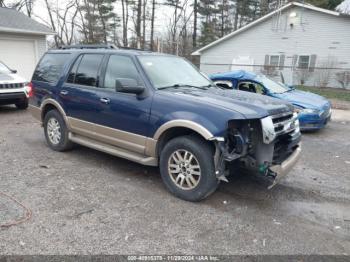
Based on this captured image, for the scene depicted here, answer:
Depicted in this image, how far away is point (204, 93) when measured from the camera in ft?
14.1

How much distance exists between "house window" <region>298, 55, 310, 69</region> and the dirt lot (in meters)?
16.3

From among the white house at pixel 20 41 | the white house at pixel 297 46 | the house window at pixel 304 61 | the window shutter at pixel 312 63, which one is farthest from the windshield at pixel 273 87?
the house window at pixel 304 61

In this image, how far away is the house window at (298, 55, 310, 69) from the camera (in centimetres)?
2008

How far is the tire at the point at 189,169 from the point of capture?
371cm

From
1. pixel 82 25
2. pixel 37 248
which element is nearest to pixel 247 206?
A: pixel 37 248

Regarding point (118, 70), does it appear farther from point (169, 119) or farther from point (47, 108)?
point (47, 108)

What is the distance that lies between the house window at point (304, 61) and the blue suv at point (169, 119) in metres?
17.2

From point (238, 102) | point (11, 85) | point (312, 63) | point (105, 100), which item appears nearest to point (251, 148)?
point (238, 102)

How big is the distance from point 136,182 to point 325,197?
8.75 feet

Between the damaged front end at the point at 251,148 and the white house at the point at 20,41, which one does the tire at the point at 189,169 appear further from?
the white house at the point at 20,41

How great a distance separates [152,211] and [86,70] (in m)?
2.68

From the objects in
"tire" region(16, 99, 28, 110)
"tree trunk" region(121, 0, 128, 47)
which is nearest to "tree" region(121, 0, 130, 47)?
"tree trunk" region(121, 0, 128, 47)

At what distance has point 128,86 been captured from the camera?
4.05 m

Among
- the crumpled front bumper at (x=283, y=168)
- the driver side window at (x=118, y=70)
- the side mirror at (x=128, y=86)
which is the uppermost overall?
the driver side window at (x=118, y=70)
